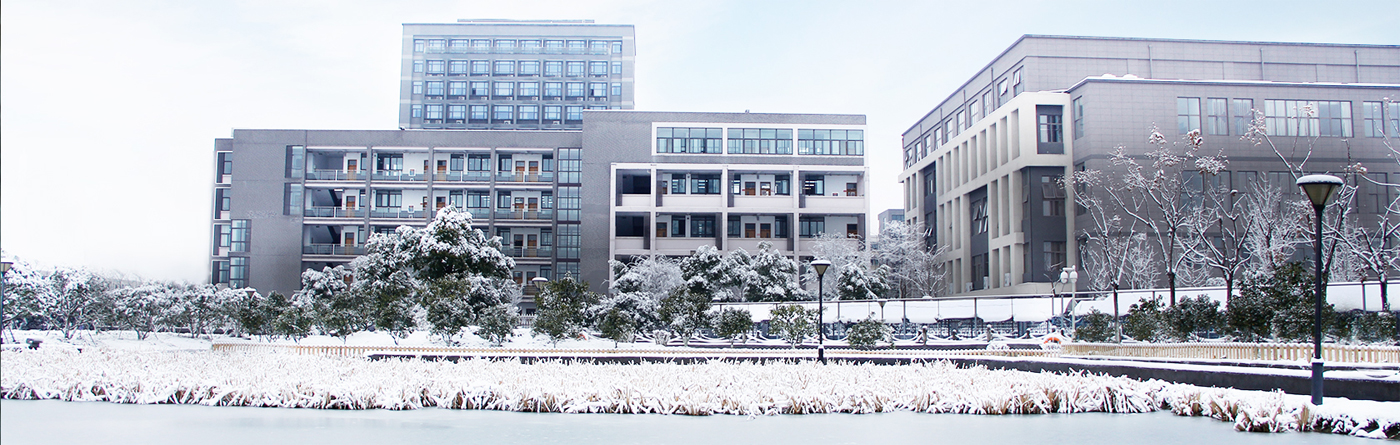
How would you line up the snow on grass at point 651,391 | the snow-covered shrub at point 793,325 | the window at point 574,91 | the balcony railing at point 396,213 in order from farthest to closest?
the window at point 574,91 < the balcony railing at point 396,213 < the snow-covered shrub at point 793,325 < the snow on grass at point 651,391

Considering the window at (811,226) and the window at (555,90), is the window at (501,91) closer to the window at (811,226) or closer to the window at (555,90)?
the window at (555,90)

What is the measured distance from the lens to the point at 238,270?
193 ft

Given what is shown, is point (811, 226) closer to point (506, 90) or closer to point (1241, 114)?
point (1241, 114)

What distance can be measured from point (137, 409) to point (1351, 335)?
24.7m

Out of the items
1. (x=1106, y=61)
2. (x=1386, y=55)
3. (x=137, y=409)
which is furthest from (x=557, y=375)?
(x=1386, y=55)

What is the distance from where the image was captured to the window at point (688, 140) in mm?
58125

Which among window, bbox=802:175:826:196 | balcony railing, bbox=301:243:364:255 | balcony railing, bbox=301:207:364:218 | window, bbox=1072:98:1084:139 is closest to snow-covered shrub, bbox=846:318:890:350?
window, bbox=1072:98:1084:139

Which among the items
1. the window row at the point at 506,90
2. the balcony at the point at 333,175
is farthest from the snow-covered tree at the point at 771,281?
the window row at the point at 506,90

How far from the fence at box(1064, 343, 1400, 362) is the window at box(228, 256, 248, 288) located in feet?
154

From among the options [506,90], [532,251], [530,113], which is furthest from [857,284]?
[506,90]

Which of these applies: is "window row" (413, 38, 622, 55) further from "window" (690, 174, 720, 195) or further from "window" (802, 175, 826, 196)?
"window" (802, 175, 826, 196)

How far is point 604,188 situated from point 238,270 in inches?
832

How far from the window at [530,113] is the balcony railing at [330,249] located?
29.9m

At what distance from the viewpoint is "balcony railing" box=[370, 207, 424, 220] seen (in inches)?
2356
